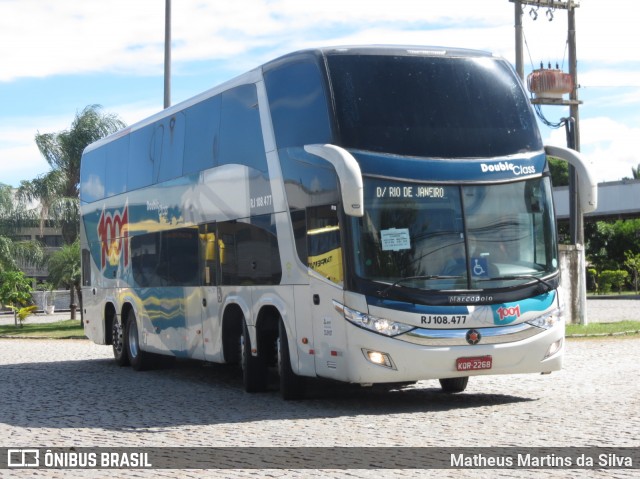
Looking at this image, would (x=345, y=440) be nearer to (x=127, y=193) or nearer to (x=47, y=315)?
(x=127, y=193)

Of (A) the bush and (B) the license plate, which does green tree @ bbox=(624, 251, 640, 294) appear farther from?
(B) the license plate

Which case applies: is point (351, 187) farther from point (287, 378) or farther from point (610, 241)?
point (610, 241)

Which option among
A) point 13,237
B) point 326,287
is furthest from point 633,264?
point 326,287

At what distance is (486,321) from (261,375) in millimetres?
3716

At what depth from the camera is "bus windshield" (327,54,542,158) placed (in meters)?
13.7

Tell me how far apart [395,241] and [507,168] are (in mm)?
1617

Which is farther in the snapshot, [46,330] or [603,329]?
[46,330]

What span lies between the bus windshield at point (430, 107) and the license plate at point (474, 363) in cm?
226

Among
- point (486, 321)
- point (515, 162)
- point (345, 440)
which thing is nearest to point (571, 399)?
point (486, 321)

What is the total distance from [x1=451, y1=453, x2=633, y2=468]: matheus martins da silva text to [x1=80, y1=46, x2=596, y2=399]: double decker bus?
361 cm

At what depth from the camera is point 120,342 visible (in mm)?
23000

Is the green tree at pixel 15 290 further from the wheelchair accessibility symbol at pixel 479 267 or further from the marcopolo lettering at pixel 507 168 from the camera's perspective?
the wheelchair accessibility symbol at pixel 479 267

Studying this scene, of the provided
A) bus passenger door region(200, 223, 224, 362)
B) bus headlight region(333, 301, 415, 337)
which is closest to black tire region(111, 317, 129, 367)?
bus passenger door region(200, 223, 224, 362)

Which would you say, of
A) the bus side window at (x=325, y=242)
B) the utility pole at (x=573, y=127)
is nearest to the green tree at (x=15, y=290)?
the utility pole at (x=573, y=127)
